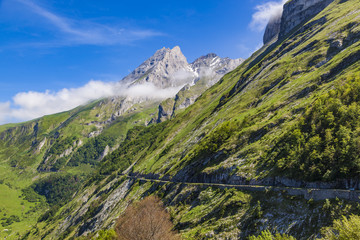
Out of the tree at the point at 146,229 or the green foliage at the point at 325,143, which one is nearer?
the green foliage at the point at 325,143

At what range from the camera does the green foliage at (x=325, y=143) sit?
2975cm

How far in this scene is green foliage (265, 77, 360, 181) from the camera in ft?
97.6

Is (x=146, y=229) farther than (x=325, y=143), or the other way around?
(x=146, y=229)

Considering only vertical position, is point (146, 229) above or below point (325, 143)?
above

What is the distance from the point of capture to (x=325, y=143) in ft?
113

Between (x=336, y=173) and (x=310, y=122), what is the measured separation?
1450cm

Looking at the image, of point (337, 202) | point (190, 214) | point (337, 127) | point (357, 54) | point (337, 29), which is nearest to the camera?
point (337, 202)

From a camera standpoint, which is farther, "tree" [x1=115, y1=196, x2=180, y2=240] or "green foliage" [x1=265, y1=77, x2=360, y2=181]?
"tree" [x1=115, y1=196, x2=180, y2=240]

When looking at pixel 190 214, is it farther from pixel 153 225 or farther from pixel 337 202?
pixel 337 202

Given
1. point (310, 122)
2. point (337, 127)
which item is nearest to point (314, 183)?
point (337, 127)

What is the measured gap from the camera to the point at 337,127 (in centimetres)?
3506

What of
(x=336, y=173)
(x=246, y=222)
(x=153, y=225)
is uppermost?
(x=153, y=225)

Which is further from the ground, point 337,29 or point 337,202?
point 337,29

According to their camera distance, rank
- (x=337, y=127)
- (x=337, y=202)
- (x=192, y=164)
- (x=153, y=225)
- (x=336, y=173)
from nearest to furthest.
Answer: (x=337, y=202)
(x=336, y=173)
(x=337, y=127)
(x=153, y=225)
(x=192, y=164)
